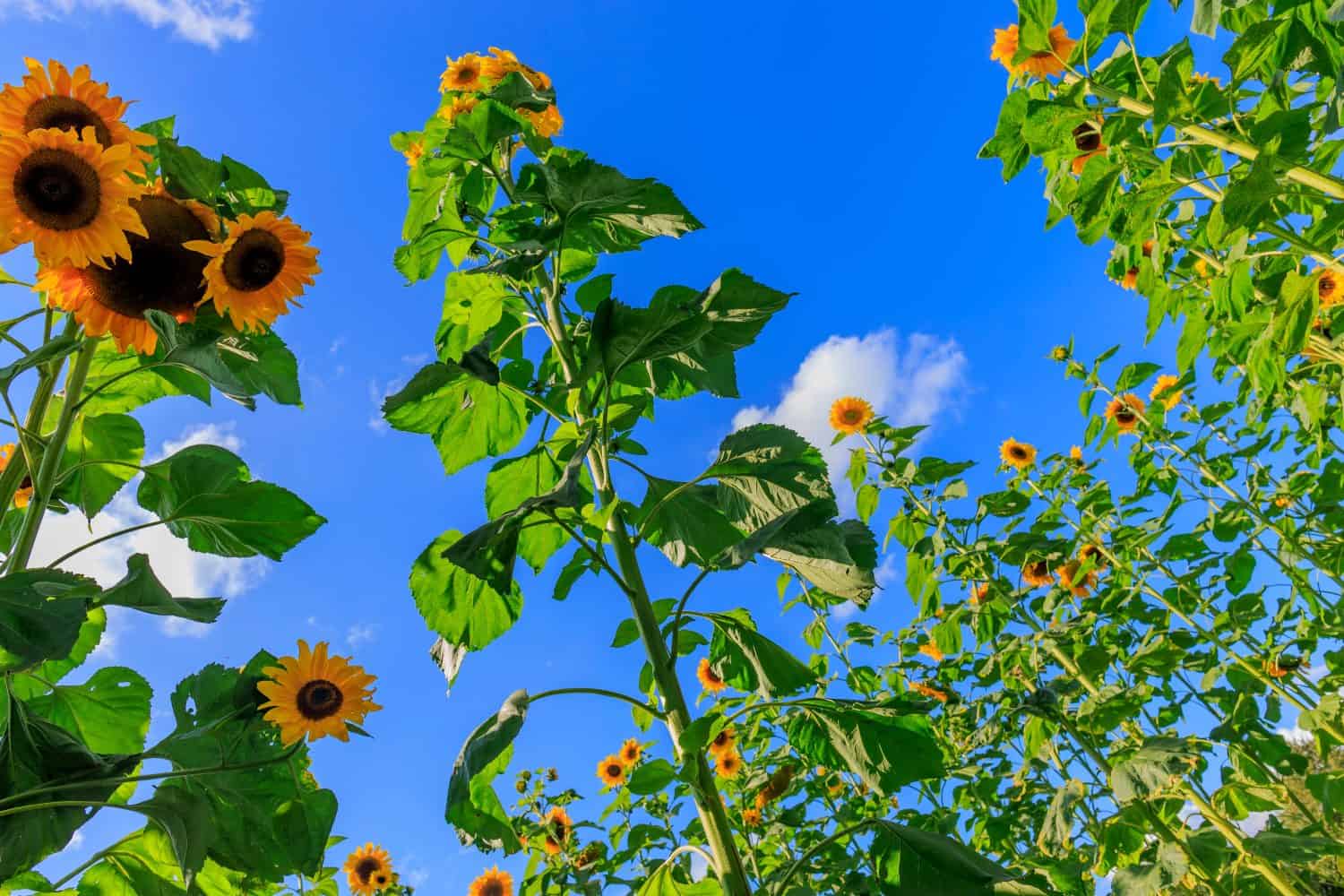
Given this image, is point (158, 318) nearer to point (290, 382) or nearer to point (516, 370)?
point (290, 382)

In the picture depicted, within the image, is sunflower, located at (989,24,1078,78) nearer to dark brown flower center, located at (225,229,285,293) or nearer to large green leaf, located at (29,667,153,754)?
dark brown flower center, located at (225,229,285,293)

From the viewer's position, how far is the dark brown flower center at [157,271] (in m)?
1.21

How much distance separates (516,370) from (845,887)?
7.20 feet

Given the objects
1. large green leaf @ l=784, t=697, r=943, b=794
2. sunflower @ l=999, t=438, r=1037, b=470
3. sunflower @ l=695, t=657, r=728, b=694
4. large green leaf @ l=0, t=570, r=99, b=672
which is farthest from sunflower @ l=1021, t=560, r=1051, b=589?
large green leaf @ l=0, t=570, r=99, b=672

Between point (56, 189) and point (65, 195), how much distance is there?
0.01 metres

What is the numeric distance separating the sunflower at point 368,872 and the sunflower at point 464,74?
13.0ft

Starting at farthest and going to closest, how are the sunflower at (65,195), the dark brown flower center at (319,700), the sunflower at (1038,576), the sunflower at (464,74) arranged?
the sunflower at (1038,576), the sunflower at (464,74), the dark brown flower center at (319,700), the sunflower at (65,195)

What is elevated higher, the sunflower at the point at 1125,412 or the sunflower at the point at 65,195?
the sunflower at the point at 1125,412

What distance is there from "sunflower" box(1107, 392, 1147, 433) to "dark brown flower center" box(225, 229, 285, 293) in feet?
13.4

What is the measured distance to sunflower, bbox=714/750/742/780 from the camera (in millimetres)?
4531

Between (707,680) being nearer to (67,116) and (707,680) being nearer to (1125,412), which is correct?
(1125,412)

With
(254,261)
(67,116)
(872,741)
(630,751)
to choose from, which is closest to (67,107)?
(67,116)

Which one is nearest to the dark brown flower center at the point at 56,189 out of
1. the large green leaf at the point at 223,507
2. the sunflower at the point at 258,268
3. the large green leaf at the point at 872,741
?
the sunflower at the point at 258,268

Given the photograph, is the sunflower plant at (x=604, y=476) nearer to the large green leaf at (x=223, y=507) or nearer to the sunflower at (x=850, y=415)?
the large green leaf at (x=223, y=507)
